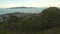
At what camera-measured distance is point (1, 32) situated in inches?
452

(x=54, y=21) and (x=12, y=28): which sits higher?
(x=54, y=21)

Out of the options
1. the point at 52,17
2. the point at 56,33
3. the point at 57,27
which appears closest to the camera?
the point at 56,33

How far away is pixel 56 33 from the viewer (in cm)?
1096

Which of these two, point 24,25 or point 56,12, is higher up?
point 56,12

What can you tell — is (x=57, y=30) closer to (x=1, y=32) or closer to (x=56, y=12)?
(x=56, y=12)

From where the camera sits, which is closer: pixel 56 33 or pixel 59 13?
A: pixel 56 33

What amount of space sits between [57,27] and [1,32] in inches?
151

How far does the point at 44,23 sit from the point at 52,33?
197 centimetres

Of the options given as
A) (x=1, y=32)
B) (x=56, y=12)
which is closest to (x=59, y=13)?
(x=56, y=12)

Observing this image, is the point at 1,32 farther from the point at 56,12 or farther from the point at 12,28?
the point at 56,12

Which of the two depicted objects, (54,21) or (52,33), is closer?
(52,33)

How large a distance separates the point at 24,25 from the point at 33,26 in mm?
665

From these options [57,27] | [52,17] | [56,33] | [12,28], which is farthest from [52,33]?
[12,28]

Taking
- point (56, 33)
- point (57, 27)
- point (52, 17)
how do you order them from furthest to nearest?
1. point (52, 17)
2. point (57, 27)
3. point (56, 33)
